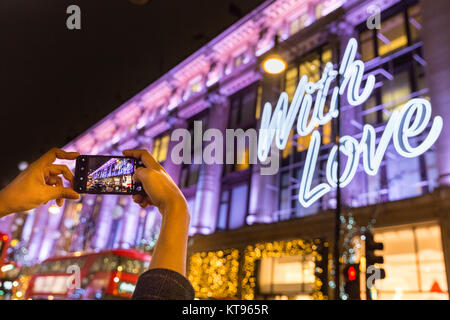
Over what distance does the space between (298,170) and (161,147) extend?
1734 cm

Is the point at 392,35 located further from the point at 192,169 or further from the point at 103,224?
the point at 103,224

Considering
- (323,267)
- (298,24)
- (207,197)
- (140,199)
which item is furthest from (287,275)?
(140,199)

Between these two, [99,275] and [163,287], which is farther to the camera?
[99,275]

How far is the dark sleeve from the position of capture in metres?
1.27

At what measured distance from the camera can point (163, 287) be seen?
1271 millimetres

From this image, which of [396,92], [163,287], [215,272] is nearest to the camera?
[163,287]

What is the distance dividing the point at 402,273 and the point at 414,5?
1276cm

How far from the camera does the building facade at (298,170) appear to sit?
54.9ft

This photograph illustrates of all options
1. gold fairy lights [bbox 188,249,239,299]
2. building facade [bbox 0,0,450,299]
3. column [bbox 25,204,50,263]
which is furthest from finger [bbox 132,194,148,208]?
column [bbox 25,204,50,263]

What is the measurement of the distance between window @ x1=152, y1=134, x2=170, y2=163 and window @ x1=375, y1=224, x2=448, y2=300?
73.4ft

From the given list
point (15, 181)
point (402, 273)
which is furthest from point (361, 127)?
point (15, 181)

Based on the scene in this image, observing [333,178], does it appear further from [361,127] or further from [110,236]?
[110,236]

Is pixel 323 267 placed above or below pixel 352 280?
above
